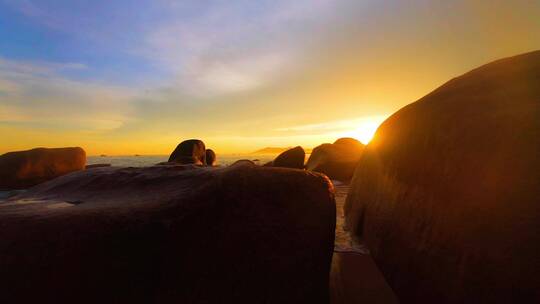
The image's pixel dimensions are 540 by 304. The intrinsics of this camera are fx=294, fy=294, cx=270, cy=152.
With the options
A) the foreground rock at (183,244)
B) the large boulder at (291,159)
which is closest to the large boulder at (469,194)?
the foreground rock at (183,244)

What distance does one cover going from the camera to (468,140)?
7.27ft

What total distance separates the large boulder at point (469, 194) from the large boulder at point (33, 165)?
12.8 metres

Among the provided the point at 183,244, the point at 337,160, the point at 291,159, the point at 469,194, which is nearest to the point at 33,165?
the point at 291,159

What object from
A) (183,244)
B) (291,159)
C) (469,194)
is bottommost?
(183,244)

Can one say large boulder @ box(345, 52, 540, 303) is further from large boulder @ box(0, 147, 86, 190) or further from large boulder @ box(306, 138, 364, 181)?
large boulder @ box(0, 147, 86, 190)

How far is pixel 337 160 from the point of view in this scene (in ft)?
44.3

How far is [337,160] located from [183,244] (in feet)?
39.7

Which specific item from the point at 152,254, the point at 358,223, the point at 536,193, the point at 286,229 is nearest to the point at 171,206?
the point at 152,254

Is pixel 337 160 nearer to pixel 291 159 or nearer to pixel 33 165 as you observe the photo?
pixel 291 159

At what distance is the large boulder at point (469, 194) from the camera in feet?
5.41

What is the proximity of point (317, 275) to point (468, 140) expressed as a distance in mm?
1519

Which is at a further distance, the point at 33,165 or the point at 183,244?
the point at 33,165

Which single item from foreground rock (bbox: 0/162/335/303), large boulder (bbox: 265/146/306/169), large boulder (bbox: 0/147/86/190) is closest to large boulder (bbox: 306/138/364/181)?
large boulder (bbox: 265/146/306/169)

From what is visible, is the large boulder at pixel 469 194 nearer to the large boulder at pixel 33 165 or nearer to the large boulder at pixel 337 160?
the large boulder at pixel 337 160
